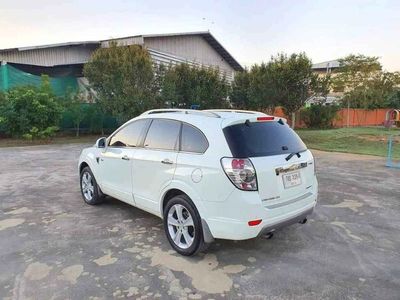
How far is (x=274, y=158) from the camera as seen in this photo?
3.51 metres

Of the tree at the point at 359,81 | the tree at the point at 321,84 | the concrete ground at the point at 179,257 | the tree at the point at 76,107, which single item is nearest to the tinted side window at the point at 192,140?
the concrete ground at the point at 179,257

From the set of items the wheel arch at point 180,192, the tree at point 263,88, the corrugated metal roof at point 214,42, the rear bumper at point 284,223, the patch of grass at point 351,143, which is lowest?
the patch of grass at point 351,143

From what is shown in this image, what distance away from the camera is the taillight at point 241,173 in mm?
3258

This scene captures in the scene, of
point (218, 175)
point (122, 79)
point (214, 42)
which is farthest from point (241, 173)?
point (214, 42)

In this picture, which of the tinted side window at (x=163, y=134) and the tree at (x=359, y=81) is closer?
the tinted side window at (x=163, y=134)

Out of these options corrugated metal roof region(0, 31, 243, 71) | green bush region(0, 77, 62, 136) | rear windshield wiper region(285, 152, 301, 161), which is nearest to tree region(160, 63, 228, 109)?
corrugated metal roof region(0, 31, 243, 71)

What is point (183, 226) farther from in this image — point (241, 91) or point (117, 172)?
point (241, 91)

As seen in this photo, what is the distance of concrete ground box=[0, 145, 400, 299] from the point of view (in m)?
3.04

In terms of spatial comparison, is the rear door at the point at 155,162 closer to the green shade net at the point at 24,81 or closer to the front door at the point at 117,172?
the front door at the point at 117,172

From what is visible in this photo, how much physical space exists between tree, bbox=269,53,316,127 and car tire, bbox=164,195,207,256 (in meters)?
13.0

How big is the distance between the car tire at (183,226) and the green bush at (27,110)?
41.1ft

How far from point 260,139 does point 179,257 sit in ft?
5.08

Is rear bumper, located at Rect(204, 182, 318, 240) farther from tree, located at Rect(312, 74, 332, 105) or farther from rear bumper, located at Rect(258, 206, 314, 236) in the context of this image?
tree, located at Rect(312, 74, 332, 105)

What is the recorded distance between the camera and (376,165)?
9477 millimetres
